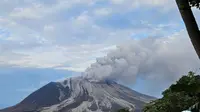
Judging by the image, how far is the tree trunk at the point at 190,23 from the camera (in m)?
4.68

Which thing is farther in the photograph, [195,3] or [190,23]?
[195,3]

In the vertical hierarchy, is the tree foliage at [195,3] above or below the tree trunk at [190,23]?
above

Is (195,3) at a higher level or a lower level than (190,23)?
higher

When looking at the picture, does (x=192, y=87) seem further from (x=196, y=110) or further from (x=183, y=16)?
(x=196, y=110)

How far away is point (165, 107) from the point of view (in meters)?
46.3

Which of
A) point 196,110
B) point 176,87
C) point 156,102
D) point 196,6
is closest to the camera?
point 176,87

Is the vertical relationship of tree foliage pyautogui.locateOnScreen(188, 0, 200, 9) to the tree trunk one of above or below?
above

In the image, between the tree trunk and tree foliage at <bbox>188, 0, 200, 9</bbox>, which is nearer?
the tree trunk

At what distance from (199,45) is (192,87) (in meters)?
0.50

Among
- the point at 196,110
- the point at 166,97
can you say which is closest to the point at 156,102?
the point at 166,97

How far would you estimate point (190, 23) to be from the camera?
4719 mm

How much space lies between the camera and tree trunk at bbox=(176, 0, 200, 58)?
4.68 metres

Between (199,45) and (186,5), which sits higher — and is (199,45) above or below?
below

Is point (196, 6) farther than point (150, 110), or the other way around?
point (150, 110)
